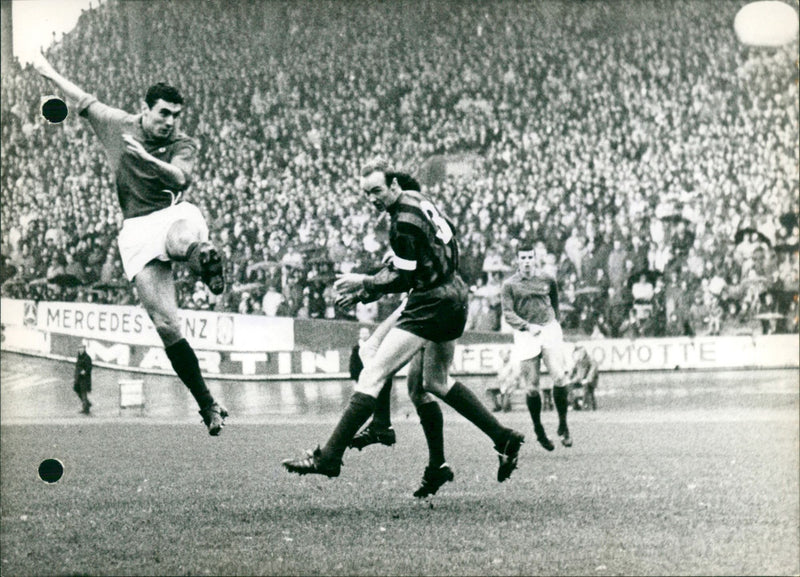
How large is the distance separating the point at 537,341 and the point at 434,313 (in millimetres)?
887

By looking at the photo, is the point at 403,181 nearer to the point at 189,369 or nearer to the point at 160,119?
the point at 160,119

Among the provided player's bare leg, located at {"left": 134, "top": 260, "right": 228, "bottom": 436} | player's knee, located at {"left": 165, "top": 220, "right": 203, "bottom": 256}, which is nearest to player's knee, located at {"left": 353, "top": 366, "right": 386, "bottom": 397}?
player's bare leg, located at {"left": 134, "top": 260, "right": 228, "bottom": 436}

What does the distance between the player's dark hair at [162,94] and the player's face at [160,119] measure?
0.7 inches

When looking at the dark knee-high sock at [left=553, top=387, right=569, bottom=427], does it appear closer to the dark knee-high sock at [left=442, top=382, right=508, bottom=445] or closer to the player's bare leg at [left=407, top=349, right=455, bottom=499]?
the dark knee-high sock at [left=442, top=382, right=508, bottom=445]

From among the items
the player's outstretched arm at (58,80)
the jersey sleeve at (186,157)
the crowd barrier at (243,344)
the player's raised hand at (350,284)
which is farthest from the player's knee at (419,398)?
the player's outstretched arm at (58,80)

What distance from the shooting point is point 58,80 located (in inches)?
190

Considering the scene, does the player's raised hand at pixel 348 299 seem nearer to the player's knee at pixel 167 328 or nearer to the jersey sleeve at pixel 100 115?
the player's knee at pixel 167 328

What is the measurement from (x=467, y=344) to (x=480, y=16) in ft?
5.44

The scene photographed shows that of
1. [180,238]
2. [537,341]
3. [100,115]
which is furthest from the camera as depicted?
[537,341]

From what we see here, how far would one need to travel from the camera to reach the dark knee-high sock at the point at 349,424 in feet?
14.5

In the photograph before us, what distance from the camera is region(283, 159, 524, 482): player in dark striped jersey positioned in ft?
14.5

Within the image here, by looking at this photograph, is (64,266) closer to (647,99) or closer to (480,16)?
(480,16)

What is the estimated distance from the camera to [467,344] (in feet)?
16.5

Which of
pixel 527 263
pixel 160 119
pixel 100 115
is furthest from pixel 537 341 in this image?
pixel 100 115
